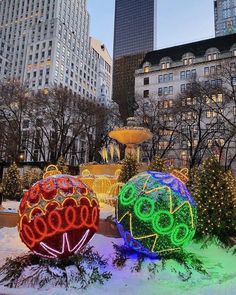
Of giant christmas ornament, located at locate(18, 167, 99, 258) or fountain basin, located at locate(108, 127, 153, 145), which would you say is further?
fountain basin, located at locate(108, 127, 153, 145)

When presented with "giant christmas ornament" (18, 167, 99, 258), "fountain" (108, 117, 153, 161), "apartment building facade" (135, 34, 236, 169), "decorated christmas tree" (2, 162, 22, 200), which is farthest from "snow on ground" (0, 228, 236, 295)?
"apartment building facade" (135, 34, 236, 169)

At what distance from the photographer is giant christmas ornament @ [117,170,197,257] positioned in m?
6.61

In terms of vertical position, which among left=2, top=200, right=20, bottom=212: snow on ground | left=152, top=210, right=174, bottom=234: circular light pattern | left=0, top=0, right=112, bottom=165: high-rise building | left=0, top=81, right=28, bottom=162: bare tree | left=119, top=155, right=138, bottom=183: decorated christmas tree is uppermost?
left=0, top=0, right=112, bottom=165: high-rise building

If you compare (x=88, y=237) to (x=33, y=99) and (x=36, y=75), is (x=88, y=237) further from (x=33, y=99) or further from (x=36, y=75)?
(x=36, y=75)

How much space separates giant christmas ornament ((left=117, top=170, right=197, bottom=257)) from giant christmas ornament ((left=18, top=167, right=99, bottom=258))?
37.6 inches

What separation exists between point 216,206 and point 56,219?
5229mm

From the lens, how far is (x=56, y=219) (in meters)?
6.05

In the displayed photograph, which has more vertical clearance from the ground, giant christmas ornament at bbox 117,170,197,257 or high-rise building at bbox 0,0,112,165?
high-rise building at bbox 0,0,112,165

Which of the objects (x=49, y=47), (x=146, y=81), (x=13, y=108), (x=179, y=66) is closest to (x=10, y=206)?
(x=13, y=108)

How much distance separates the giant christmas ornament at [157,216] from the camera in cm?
661

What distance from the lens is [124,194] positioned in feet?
23.7

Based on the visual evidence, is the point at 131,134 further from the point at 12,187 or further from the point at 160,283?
the point at 160,283

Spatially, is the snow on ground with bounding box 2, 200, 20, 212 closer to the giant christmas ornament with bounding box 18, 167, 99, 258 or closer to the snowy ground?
the snowy ground

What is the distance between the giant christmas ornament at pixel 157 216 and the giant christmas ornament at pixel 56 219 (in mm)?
956
